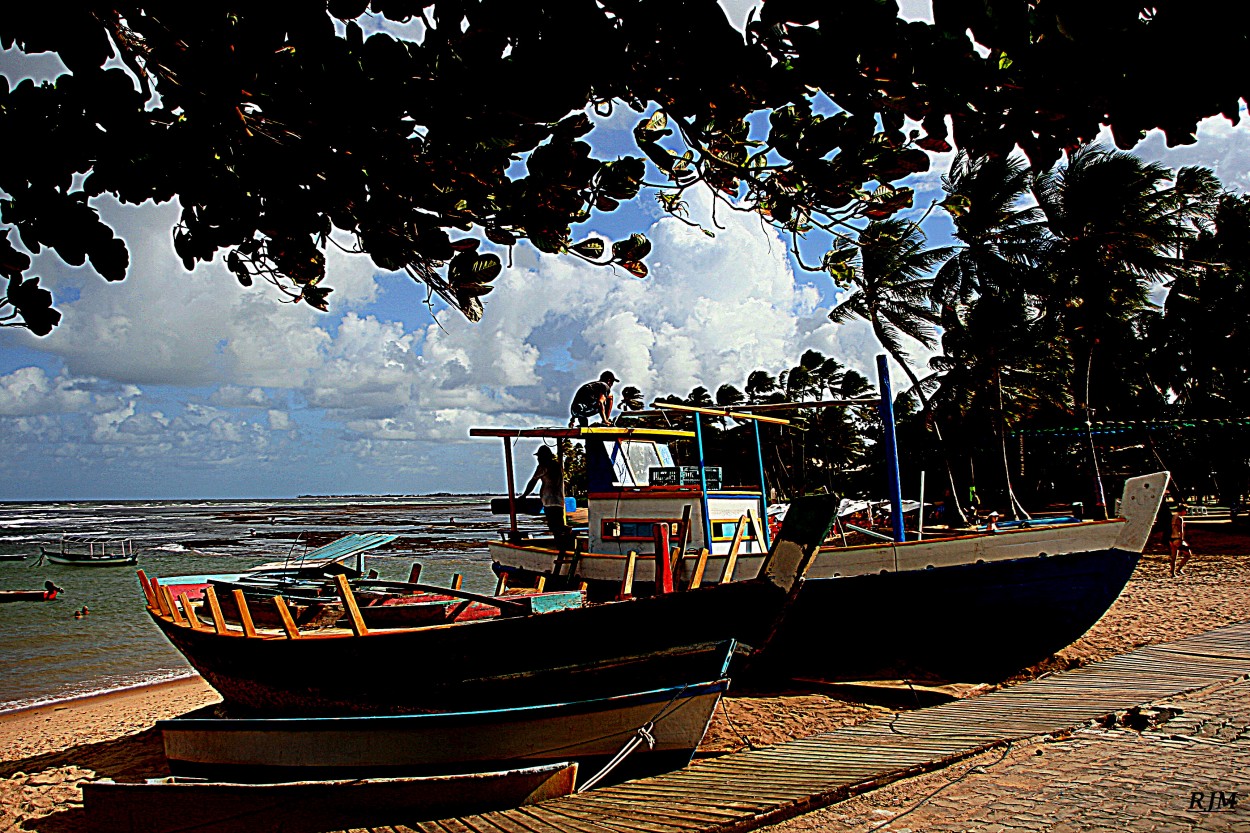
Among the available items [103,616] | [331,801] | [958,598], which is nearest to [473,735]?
[331,801]

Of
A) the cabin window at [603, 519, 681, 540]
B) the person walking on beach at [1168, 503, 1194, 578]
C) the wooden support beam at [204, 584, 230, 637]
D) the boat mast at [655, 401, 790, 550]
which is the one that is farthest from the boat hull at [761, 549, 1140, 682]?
the person walking on beach at [1168, 503, 1194, 578]

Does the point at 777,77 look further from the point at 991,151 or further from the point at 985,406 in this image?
the point at 985,406

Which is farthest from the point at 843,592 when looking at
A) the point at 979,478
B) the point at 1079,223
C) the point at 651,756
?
the point at 979,478

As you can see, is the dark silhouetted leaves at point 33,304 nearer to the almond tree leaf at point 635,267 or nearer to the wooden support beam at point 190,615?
the almond tree leaf at point 635,267

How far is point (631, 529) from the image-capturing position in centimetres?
1177

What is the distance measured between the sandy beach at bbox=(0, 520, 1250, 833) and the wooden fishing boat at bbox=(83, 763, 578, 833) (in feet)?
4.63

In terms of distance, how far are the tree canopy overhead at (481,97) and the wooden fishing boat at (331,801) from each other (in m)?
4.42

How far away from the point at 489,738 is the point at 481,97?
554cm

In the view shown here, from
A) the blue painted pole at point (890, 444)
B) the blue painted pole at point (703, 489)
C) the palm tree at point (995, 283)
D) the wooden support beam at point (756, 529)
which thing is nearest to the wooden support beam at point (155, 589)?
the blue painted pole at point (703, 489)

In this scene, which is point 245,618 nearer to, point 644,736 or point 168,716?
point 644,736

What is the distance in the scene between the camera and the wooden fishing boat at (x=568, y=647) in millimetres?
6891

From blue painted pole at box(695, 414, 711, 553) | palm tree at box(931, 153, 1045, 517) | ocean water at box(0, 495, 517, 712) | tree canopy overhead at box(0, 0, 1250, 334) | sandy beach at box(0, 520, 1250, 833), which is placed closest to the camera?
tree canopy overhead at box(0, 0, 1250, 334)

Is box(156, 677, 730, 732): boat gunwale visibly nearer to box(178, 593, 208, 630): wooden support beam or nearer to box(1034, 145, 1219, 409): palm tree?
box(178, 593, 208, 630): wooden support beam

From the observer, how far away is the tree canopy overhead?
7.18ft
